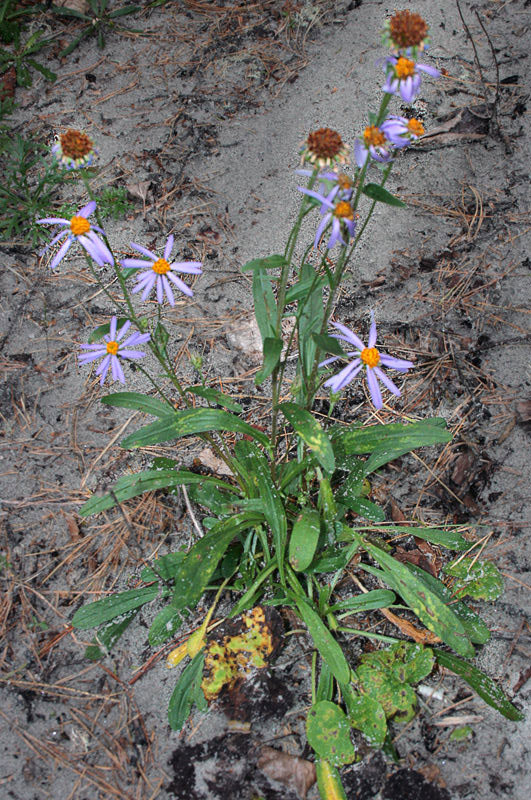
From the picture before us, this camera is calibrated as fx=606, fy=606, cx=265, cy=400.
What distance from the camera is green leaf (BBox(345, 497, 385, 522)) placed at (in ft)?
6.42

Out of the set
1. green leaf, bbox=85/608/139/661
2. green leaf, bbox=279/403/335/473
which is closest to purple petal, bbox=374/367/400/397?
green leaf, bbox=279/403/335/473

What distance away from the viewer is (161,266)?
5.90 feet

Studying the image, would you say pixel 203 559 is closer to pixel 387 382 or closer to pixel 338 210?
pixel 387 382

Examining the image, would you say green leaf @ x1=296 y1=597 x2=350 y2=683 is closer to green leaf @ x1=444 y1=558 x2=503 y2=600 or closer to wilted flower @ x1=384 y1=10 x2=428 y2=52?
green leaf @ x1=444 y1=558 x2=503 y2=600

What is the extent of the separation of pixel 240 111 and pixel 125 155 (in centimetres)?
66

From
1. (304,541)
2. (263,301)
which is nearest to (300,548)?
(304,541)

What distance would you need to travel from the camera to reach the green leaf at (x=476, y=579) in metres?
1.92

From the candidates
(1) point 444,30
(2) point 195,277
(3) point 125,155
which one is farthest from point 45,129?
(1) point 444,30

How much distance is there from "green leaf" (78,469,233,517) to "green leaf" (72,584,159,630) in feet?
0.96

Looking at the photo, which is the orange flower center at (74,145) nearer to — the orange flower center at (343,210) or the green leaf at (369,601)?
the orange flower center at (343,210)

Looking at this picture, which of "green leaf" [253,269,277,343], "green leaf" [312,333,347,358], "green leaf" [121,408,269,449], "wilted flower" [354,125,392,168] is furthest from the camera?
"green leaf" [253,269,277,343]

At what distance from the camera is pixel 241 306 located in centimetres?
271

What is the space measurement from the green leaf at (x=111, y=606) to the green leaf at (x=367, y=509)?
2.34 ft

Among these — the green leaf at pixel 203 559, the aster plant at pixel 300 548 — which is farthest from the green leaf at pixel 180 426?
the green leaf at pixel 203 559
